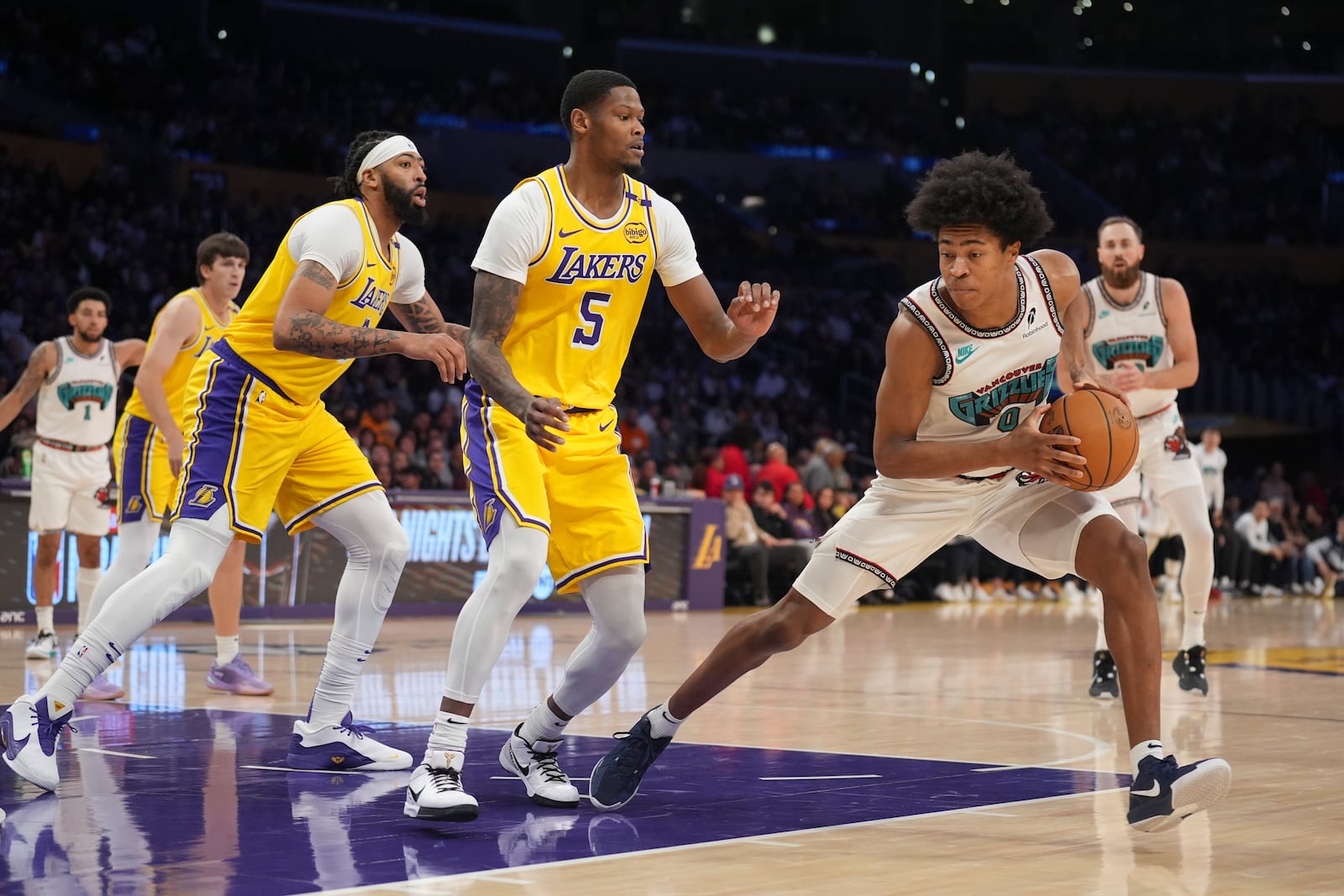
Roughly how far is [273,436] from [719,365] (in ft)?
63.2

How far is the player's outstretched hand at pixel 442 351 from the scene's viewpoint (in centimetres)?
499

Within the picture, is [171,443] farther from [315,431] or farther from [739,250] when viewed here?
[739,250]

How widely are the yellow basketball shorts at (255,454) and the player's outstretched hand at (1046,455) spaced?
2466 mm

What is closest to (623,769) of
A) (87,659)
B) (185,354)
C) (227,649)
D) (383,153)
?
(87,659)

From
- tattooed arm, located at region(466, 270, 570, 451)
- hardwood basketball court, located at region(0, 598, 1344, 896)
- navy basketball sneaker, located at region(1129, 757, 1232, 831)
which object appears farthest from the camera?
tattooed arm, located at region(466, 270, 570, 451)

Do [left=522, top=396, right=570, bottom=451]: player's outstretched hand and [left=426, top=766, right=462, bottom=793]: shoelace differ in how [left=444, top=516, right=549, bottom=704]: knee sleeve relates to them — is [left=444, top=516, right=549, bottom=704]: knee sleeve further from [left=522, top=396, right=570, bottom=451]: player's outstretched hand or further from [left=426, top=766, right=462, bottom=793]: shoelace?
[left=522, top=396, right=570, bottom=451]: player's outstretched hand

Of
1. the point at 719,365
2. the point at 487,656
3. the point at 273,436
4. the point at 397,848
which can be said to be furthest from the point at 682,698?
the point at 719,365

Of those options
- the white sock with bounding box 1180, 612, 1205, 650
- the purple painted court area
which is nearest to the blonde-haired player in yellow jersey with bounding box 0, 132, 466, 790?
the purple painted court area

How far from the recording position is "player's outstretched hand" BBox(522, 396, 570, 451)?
4.41 m

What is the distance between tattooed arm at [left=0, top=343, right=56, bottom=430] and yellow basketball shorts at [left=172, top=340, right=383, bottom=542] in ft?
11.8

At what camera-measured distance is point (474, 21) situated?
29.7 m

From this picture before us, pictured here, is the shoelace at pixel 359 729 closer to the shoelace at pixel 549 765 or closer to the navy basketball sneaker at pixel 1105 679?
the shoelace at pixel 549 765

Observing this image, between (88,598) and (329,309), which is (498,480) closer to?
(329,309)

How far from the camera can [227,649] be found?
789 centimetres
